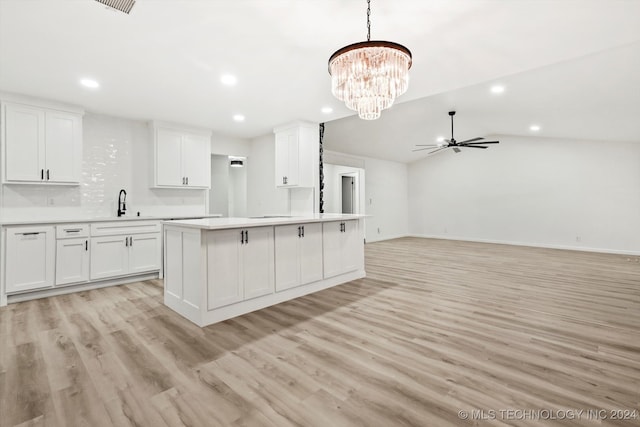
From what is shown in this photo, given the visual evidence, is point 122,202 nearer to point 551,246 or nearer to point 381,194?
point 381,194

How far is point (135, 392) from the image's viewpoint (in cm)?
165

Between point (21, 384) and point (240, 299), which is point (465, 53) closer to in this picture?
point (240, 299)

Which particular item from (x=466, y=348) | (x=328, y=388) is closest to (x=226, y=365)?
(x=328, y=388)

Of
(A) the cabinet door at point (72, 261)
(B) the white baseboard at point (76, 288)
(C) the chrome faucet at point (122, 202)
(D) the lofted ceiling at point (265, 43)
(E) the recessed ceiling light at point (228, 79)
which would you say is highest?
(E) the recessed ceiling light at point (228, 79)

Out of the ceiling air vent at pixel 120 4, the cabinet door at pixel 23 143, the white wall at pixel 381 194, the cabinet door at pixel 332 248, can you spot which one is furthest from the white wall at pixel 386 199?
the ceiling air vent at pixel 120 4

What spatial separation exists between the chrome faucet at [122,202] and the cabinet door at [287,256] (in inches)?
116

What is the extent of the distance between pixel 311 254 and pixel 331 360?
164 cm

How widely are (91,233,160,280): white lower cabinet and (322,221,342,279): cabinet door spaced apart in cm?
257

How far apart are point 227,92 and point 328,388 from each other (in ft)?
11.5

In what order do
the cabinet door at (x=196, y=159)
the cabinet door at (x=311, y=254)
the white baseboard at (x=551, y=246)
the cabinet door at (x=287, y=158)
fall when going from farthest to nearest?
the white baseboard at (x=551, y=246), the cabinet door at (x=287, y=158), the cabinet door at (x=196, y=159), the cabinet door at (x=311, y=254)

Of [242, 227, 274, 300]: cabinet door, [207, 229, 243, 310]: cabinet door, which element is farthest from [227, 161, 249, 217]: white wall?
[207, 229, 243, 310]: cabinet door

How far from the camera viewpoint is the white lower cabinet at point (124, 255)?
3820 millimetres

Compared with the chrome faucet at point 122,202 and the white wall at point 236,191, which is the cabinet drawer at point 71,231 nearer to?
the chrome faucet at point 122,202

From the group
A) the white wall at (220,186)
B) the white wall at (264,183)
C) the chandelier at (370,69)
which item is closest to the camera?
the chandelier at (370,69)
